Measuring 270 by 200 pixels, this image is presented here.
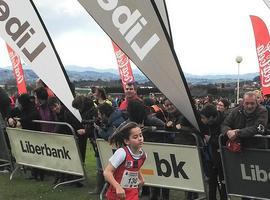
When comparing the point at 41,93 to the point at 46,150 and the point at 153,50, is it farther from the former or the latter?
the point at 153,50

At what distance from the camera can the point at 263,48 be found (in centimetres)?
1716

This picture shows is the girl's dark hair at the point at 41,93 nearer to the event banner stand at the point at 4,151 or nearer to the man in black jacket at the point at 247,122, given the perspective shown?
the event banner stand at the point at 4,151

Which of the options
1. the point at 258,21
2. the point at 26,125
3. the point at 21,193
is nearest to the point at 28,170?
the point at 26,125

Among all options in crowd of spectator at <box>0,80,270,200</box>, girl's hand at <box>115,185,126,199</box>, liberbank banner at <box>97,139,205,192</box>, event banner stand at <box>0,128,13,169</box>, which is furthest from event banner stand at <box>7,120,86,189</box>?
girl's hand at <box>115,185,126,199</box>

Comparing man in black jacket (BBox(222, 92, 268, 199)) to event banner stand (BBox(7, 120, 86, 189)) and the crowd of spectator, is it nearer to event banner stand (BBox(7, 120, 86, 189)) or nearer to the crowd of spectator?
the crowd of spectator

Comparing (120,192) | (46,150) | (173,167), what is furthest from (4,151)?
(120,192)

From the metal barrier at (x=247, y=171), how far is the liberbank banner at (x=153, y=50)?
837mm

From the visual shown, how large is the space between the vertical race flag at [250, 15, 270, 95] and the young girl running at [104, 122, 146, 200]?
1244 centimetres

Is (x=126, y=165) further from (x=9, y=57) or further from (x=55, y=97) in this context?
(x=9, y=57)

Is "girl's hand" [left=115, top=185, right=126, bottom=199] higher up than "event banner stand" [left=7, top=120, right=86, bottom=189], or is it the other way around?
"girl's hand" [left=115, top=185, right=126, bottom=199]

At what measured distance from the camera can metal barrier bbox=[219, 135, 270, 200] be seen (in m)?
6.23

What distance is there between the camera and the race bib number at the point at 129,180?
499 centimetres

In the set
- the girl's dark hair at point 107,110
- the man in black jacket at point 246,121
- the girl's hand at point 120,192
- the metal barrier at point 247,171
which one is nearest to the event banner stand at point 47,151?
the girl's dark hair at point 107,110

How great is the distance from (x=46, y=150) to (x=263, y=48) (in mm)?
10424
